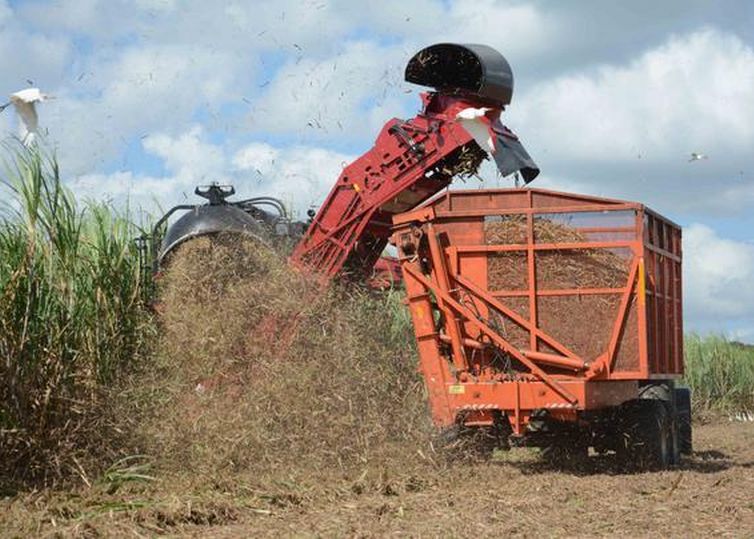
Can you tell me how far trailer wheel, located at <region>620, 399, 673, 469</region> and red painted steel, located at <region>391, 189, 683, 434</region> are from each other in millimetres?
439

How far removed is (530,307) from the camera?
10.9 metres

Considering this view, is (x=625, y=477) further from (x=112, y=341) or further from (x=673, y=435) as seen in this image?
(x=112, y=341)

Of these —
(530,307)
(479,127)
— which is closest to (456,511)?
(530,307)

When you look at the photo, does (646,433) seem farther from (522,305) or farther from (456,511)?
(456,511)

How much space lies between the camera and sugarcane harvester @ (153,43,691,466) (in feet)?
35.3

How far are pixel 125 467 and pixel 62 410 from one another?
72 centimetres

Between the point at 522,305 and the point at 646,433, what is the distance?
1.94 metres

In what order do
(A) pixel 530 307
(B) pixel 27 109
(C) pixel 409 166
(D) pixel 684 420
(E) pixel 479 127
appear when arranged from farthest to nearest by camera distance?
(D) pixel 684 420, (C) pixel 409 166, (E) pixel 479 127, (A) pixel 530 307, (B) pixel 27 109

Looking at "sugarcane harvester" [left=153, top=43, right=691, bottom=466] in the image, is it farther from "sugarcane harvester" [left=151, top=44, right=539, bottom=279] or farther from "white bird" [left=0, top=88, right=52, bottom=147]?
"white bird" [left=0, top=88, right=52, bottom=147]

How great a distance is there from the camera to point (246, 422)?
1030 centimetres

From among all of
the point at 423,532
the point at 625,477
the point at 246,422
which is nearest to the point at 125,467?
the point at 246,422

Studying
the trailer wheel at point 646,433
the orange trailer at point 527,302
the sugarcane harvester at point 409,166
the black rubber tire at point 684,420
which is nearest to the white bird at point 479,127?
the sugarcane harvester at point 409,166

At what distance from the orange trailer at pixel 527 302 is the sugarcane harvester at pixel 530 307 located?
0.04 feet

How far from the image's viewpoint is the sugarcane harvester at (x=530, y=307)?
424 inches
